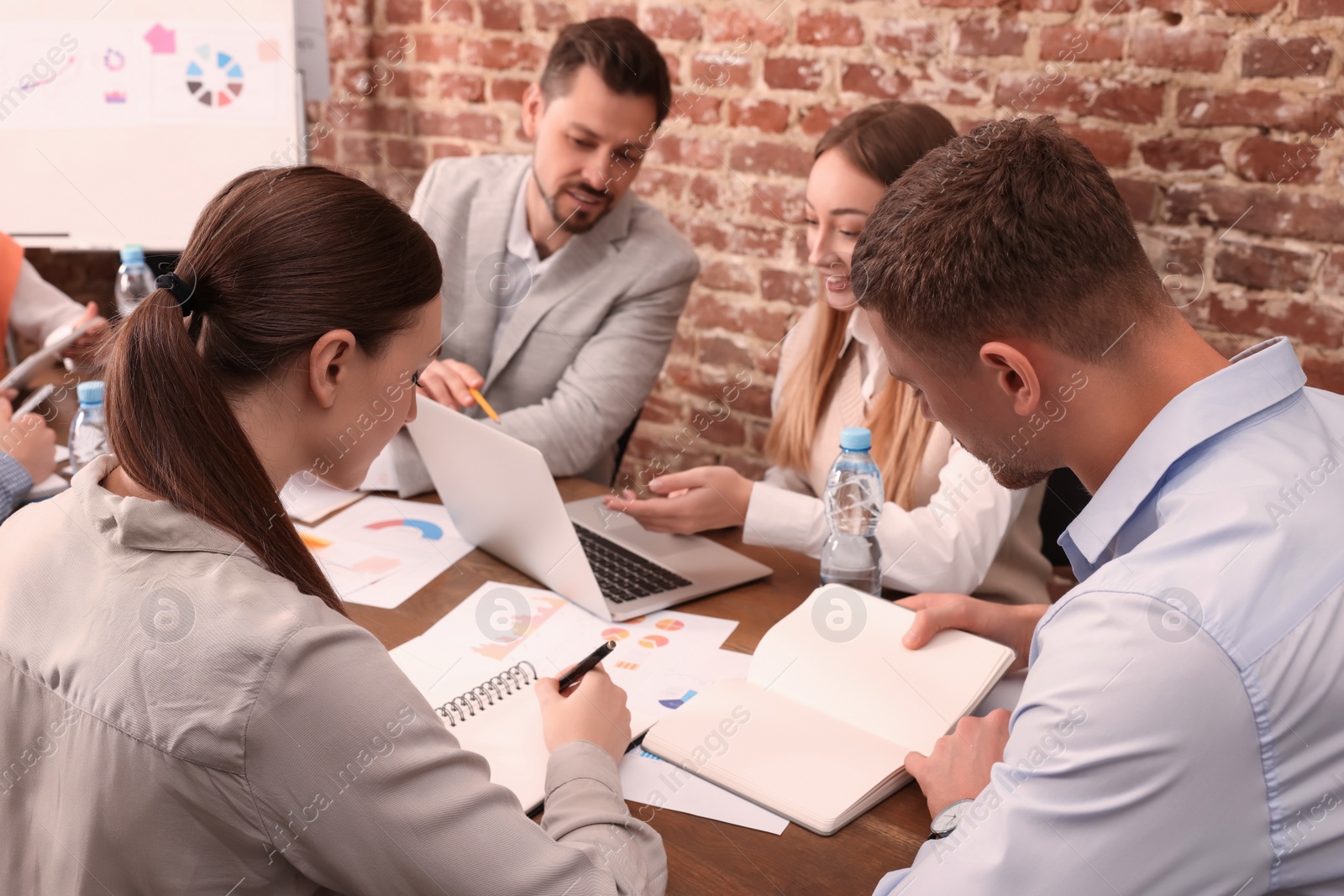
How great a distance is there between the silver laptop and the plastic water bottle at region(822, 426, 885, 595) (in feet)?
0.35

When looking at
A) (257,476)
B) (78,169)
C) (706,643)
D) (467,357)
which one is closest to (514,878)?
(257,476)

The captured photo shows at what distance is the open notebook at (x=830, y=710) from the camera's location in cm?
103

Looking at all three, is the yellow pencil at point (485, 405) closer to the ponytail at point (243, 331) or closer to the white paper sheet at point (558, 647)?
the white paper sheet at point (558, 647)

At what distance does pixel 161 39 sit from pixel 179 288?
231 cm

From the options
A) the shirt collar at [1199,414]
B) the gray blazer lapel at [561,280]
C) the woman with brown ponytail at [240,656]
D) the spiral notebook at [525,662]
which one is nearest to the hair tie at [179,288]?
the woman with brown ponytail at [240,656]

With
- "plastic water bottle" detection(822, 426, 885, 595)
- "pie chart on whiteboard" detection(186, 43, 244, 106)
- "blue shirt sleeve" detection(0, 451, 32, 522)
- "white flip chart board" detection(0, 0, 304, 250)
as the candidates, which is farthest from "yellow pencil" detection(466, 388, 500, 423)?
"pie chart on whiteboard" detection(186, 43, 244, 106)

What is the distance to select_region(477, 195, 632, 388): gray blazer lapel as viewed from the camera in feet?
A: 7.06

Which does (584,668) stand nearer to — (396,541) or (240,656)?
(240,656)

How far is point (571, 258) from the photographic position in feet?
7.11

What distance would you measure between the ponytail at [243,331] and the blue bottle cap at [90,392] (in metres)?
0.81

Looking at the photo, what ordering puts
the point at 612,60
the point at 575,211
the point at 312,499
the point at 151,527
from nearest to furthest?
the point at 151,527, the point at 312,499, the point at 612,60, the point at 575,211

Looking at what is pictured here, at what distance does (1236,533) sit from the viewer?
782 mm

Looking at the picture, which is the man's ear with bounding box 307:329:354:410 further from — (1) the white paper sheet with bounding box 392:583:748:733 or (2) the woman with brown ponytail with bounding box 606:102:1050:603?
(2) the woman with brown ponytail with bounding box 606:102:1050:603

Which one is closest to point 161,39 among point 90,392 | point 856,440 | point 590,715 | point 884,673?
point 90,392
